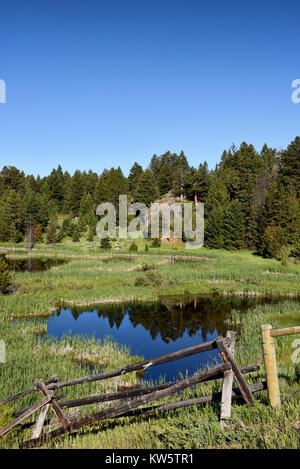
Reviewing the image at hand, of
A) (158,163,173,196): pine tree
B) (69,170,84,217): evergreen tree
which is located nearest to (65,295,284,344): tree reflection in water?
(158,163,173,196): pine tree

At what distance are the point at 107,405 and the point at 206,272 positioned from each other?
27.5 meters

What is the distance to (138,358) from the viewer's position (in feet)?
51.2

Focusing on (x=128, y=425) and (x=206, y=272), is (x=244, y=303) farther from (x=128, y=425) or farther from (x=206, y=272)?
(x=128, y=425)

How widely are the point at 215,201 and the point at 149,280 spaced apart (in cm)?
4176

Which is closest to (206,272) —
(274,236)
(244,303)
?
(244,303)

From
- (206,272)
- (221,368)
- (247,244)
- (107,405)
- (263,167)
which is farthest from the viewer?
(263,167)

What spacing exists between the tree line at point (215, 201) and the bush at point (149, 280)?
965 inches

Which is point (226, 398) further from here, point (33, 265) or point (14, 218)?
point (14, 218)

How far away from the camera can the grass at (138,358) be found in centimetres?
571

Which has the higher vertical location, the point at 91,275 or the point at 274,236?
the point at 274,236

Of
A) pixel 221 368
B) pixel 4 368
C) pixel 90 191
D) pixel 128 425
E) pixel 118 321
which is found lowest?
pixel 118 321

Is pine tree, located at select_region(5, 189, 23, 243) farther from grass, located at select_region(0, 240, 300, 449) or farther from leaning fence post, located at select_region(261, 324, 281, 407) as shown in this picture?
leaning fence post, located at select_region(261, 324, 281, 407)

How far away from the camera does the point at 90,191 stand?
381ft
